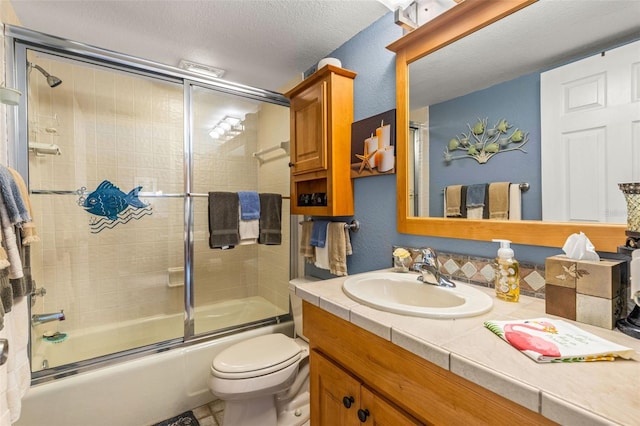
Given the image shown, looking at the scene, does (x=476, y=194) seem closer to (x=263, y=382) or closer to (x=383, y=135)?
(x=383, y=135)

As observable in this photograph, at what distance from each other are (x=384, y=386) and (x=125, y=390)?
153 centimetres

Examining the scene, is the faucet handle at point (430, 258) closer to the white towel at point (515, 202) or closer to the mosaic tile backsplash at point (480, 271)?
the mosaic tile backsplash at point (480, 271)

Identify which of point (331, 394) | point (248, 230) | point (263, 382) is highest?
point (248, 230)

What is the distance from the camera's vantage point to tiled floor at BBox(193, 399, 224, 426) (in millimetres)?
1638

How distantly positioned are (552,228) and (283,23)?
166cm

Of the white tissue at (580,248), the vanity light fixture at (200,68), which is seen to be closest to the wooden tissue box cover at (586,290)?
the white tissue at (580,248)

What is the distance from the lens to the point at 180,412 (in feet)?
5.57

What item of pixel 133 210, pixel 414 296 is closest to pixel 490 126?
pixel 414 296

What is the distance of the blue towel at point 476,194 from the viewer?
1129mm

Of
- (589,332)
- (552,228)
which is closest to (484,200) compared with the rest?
(552,228)

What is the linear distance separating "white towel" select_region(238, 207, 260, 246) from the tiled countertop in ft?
3.89

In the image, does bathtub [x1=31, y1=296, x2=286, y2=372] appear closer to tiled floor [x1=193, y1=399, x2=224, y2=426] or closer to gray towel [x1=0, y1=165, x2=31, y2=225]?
tiled floor [x1=193, y1=399, x2=224, y2=426]

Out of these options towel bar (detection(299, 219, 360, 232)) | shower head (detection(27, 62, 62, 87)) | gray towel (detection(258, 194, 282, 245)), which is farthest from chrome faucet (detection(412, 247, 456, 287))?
shower head (detection(27, 62, 62, 87))

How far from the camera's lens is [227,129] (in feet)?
8.31
